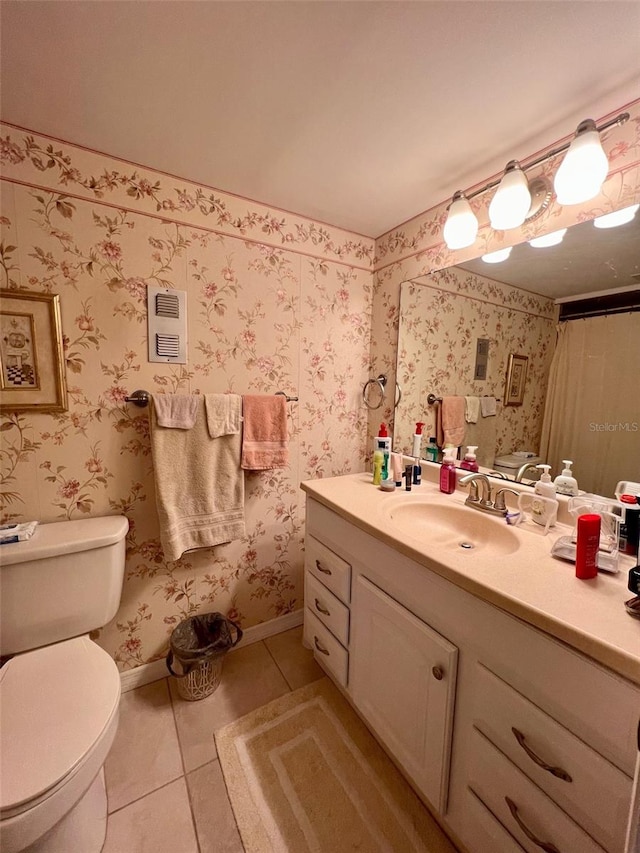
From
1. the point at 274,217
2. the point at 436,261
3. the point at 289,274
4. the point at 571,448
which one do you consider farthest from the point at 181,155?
the point at 571,448

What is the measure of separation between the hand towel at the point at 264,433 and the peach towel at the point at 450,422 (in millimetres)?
715

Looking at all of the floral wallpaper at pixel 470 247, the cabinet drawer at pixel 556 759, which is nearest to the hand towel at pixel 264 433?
the floral wallpaper at pixel 470 247

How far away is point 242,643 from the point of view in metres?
1.66

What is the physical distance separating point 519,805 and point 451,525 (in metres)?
0.69

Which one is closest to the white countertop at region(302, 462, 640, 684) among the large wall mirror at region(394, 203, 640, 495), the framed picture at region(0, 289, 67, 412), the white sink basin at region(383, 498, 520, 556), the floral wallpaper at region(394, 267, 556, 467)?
the white sink basin at region(383, 498, 520, 556)

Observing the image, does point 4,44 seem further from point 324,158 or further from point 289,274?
point 289,274

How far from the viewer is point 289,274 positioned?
61.3 inches

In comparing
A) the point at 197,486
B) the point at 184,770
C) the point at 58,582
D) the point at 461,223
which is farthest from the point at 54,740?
the point at 461,223

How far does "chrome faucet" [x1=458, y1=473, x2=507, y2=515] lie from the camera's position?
1.17 meters

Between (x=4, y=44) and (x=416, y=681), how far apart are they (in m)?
1.94

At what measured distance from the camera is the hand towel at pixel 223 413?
4.48ft

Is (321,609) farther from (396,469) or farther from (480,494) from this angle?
(480,494)

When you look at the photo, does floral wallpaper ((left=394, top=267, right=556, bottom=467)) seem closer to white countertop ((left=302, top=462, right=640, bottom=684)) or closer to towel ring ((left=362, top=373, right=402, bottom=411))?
towel ring ((left=362, top=373, right=402, bottom=411))

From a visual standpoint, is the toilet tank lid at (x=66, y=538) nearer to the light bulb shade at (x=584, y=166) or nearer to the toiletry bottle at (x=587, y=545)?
the toiletry bottle at (x=587, y=545)
